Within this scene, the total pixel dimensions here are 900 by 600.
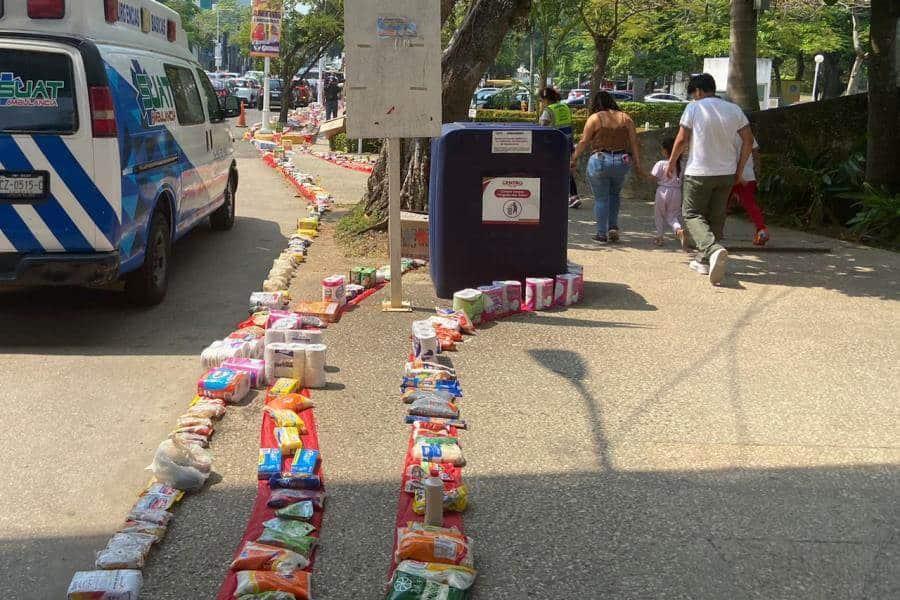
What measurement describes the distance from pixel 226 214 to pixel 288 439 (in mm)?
7350

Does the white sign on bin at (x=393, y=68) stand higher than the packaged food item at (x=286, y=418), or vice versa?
the white sign on bin at (x=393, y=68)

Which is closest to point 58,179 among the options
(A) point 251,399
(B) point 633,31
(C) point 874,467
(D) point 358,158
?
(A) point 251,399

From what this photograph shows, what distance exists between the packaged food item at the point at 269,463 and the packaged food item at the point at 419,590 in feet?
3.59

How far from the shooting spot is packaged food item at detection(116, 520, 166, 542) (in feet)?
12.7

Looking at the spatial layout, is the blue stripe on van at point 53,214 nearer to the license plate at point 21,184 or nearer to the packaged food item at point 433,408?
the license plate at point 21,184

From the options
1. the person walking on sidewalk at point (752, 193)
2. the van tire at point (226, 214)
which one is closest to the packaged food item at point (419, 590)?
the person walking on sidewalk at point (752, 193)

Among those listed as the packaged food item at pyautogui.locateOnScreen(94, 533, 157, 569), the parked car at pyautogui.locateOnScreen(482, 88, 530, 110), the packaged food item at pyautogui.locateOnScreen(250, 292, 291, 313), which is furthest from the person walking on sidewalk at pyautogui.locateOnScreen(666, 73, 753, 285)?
the parked car at pyautogui.locateOnScreen(482, 88, 530, 110)

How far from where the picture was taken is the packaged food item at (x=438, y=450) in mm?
4656

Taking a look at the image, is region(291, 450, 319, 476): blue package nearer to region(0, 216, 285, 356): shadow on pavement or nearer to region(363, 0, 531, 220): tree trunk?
region(0, 216, 285, 356): shadow on pavement

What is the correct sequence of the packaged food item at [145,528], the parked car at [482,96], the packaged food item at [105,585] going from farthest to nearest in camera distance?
the parked car at [482,96]
the packaged food item at [145,528]
the packaged food item at [105,585]

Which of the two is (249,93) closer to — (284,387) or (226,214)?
(226,214)

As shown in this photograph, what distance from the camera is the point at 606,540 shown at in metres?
3.98

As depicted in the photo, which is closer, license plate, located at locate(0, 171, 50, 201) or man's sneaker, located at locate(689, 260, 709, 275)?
license plate, located at locate(0, 171, 50, 201)

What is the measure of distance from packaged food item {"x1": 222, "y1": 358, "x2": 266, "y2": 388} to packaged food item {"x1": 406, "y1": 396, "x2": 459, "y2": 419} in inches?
37.3
